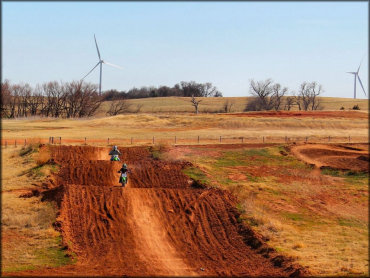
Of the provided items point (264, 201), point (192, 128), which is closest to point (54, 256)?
point (264, 201)

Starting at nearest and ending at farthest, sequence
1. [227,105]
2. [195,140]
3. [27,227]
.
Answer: [27,227], [195,140], [227,105]

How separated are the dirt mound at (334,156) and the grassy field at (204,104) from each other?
8059 cm

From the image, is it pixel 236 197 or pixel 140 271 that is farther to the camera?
pixel 236 197

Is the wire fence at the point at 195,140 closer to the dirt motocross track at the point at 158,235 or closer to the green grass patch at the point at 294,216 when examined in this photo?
the dirt motocross track at the point at 158,235

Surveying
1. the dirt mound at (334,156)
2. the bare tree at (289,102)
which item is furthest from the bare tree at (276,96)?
the dirt mound at (334,156)

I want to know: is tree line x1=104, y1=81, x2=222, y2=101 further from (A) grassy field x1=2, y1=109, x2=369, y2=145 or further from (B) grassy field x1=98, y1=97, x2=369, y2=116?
(A) grassy field x1=2, y1=109, x2=369, y2=145

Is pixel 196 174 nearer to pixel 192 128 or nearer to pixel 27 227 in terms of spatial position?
pixel 27 227

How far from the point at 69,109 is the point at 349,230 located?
9296 centimetres

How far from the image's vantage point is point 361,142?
5575 cm

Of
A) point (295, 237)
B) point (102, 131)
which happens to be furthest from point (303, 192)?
point (102, 131)

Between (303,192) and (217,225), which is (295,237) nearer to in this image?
(217,225)

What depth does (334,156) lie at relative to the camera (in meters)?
46.8

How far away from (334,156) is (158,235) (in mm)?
27477

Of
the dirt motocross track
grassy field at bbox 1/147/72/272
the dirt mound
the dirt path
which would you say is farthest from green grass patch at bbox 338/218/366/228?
grassy field at bbox 1/147/72/272
